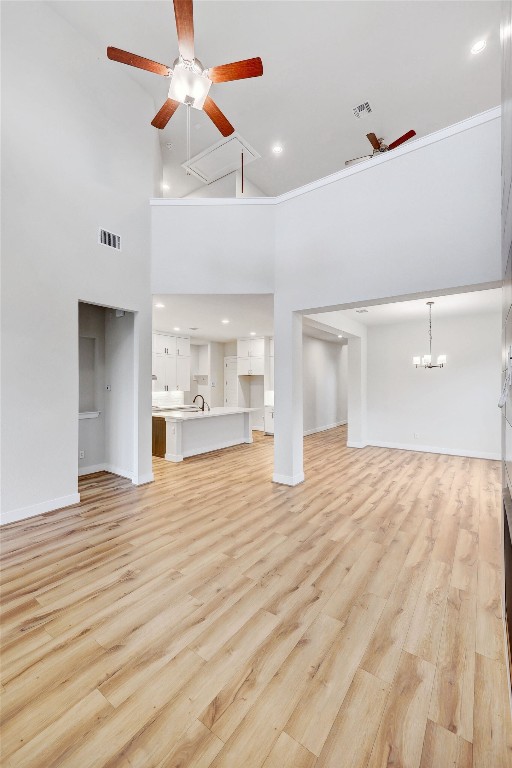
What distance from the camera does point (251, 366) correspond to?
885 cm

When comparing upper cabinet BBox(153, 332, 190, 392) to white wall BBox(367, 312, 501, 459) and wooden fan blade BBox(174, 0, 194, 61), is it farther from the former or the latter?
wooden fan blade BBox(174, 0, 194, 61)

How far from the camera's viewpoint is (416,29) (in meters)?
3.79

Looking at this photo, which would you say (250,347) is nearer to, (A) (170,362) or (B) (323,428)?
(A) (170,362)

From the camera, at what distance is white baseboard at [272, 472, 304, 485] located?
14.4ft

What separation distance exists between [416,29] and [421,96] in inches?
44.8

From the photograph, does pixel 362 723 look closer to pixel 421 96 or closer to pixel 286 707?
pixel 286 707

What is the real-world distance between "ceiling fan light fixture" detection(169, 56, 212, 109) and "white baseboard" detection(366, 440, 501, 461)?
6670mm

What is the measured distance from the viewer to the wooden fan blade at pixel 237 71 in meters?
2.79

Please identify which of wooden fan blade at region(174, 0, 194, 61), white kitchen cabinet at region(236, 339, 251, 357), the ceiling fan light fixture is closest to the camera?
wooden fan blade at region(174, 0, 194, 61)

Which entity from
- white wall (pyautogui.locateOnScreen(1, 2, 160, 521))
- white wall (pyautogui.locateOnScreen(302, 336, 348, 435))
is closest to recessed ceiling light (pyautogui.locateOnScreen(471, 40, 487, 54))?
white wall (pyautogui.locateOnScreen(1, 2, 160, 521))

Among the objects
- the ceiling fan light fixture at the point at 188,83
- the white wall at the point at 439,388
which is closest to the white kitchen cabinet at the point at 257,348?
the white wall at the point at 439,388

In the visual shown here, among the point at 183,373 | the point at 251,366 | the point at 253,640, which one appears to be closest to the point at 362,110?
the point at 251,366

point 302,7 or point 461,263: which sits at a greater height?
point 302,7

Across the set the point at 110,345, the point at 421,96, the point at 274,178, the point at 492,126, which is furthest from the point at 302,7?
the point at 110,345
